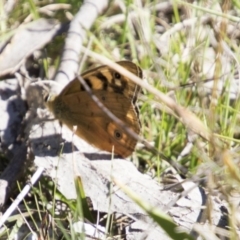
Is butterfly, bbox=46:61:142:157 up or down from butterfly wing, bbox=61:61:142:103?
down

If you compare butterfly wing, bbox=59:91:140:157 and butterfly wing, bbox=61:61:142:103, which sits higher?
butterfly wing, bbox=61:61:142:103

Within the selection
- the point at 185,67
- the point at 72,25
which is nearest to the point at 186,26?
the point at 185,67

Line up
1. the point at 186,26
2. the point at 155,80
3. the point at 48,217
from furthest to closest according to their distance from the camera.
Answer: the point at 186,26, the point at 155,80, the point at 48,217

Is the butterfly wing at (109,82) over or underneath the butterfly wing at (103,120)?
over

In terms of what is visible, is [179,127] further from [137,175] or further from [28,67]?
[28,67]

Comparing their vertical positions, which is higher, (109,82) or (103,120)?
(109,82)

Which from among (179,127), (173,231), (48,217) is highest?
(173,231)
